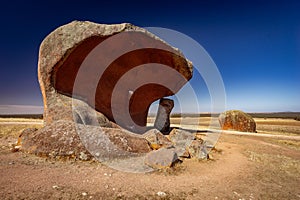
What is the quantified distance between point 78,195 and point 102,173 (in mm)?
995

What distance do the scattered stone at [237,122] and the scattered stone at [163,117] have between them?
30.5 feet

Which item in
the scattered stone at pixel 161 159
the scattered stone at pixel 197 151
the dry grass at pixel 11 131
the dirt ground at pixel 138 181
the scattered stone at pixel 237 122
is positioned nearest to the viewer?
the dirt ground at pixel 138 181

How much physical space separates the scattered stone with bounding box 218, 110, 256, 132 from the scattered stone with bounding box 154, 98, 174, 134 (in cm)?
929

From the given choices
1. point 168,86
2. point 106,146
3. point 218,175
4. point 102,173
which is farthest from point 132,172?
point 168,86

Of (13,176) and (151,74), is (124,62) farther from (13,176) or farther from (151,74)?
(13,176)

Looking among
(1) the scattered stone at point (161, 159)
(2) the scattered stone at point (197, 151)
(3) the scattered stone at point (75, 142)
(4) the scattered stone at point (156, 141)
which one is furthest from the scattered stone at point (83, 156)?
(2) the scattered stone at point (197, 151)

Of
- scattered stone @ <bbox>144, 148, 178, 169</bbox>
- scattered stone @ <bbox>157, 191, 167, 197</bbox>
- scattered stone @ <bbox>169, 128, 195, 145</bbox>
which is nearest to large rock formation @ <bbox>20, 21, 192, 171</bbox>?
scattered stone @ <bbox>144, 148, 178, 169</bbox>

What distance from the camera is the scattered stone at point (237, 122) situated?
16.8 m

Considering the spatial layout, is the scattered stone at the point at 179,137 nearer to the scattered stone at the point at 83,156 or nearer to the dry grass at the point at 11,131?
the scattered stone at the point at 83,156

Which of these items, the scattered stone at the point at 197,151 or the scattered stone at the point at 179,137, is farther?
the scattered stone at the point at 179,137

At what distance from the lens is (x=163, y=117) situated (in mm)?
10000

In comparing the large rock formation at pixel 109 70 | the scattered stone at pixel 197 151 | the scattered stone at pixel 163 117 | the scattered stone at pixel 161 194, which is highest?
the large rock formation at pixel 109 70

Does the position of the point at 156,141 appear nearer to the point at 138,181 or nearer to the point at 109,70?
the point at 138,181

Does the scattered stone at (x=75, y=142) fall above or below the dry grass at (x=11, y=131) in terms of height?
above
